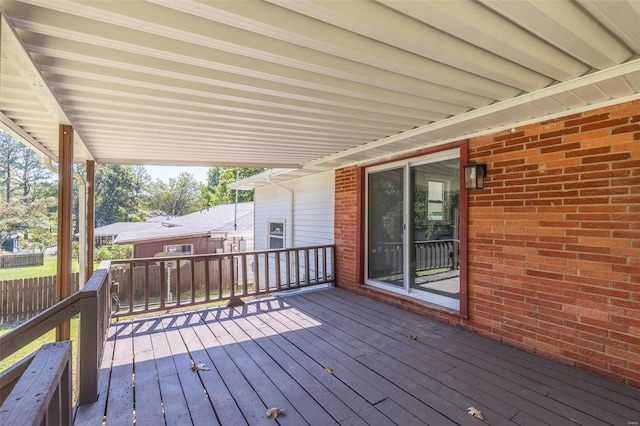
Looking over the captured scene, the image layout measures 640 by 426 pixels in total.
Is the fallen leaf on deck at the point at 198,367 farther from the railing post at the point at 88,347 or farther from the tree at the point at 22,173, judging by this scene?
the tree at the point at 22,173

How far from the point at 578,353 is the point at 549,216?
4.01ft

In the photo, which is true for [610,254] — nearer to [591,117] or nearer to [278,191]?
[591,117]

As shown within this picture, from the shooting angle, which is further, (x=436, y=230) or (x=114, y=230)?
(x=114, y=230)

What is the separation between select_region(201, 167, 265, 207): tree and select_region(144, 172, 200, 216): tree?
4.91 feet

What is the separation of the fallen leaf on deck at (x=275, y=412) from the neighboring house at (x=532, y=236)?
2431mm

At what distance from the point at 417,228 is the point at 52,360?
3.97 m

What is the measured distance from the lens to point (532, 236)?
3006 mm

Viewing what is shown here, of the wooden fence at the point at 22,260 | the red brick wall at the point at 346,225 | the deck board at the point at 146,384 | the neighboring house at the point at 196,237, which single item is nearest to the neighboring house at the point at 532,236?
the red brick wall at the point at 346,225

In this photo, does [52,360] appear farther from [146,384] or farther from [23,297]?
[23,297]

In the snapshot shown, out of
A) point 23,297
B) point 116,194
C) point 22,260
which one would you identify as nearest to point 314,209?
point 23,297

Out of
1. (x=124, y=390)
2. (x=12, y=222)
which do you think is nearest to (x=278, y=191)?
(x=124, y=390)

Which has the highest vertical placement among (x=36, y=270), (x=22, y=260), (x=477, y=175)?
(x=477, y=175)

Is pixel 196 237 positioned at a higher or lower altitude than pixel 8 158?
lower

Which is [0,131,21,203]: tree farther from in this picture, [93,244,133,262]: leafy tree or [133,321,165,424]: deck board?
[133,321,165,424]: deck board
